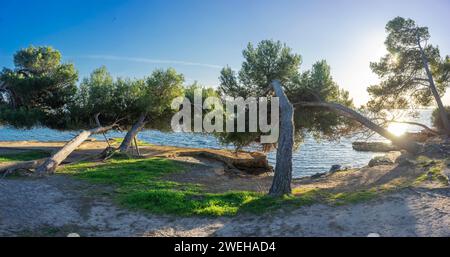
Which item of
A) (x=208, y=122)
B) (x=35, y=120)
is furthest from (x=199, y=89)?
(x=35, y=120)

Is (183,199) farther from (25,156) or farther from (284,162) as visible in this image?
(25,156)

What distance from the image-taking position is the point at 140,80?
33.6 m

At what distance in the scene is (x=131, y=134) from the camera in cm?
3059

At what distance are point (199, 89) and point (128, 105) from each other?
7.06m

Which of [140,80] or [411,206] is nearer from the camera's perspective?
[411,206]

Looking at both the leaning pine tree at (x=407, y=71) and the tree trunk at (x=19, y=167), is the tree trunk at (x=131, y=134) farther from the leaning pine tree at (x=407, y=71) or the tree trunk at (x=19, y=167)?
the leaning pine tree at (x=407, y=71)

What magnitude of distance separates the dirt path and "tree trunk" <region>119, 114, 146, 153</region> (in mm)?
16552

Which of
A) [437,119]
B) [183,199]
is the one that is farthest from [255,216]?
[437,119]

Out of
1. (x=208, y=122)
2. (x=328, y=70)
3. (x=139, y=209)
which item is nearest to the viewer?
(x=139, y=209)

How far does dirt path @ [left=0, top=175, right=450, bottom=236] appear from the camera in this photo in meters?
9.14

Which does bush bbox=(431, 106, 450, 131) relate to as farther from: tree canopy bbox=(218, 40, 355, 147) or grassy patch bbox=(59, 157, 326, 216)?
grassy patch bbox=(59, 157, 326, 216)

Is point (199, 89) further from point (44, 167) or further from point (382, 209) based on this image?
point (382, 209)

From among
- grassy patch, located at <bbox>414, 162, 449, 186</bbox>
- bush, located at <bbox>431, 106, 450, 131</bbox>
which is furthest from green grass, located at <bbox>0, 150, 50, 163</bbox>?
bush, located at <bbox>431, 106, 450, 131</bbox>
